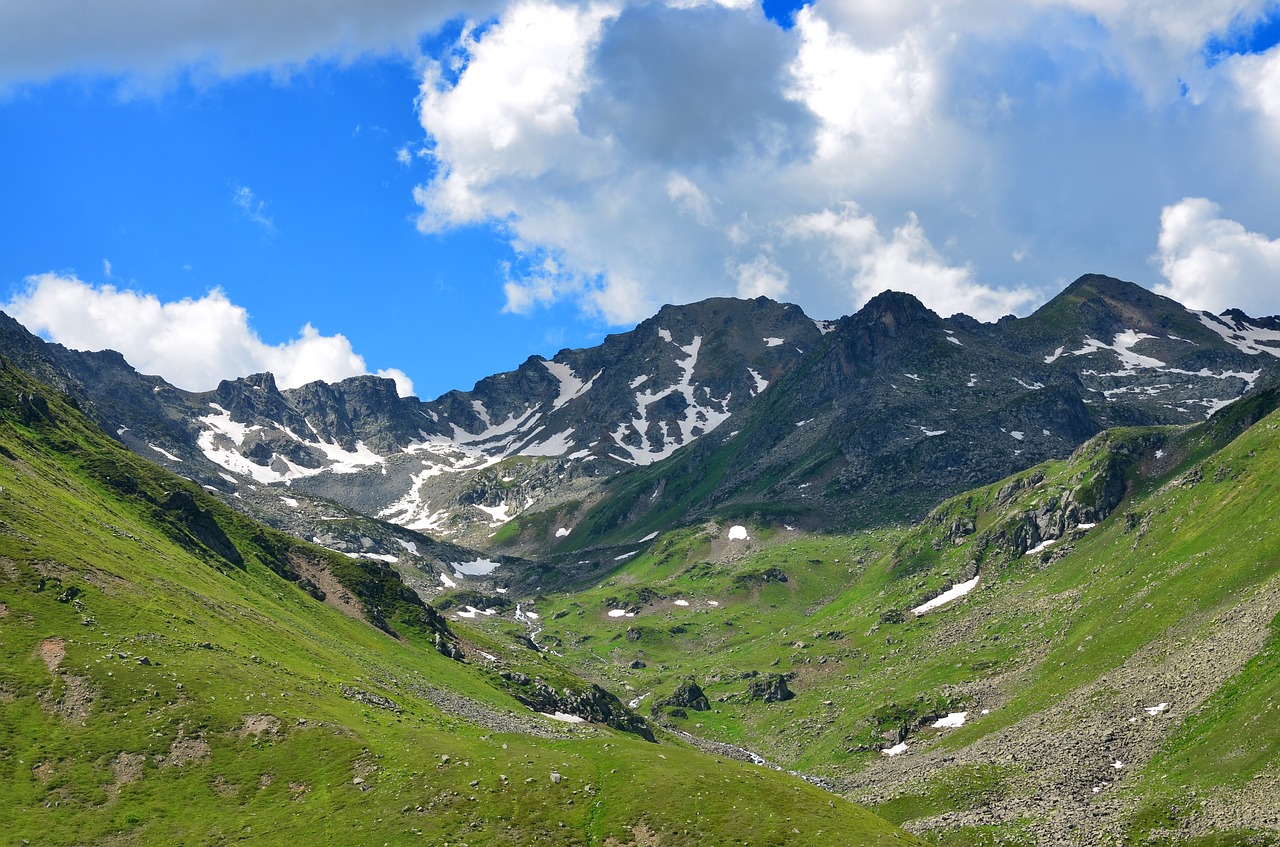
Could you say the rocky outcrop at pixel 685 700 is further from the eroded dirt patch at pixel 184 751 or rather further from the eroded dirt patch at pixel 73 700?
the eroded dirt patch at pixel 73 700

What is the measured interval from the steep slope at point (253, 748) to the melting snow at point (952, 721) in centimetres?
5953

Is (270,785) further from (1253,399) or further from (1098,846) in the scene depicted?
(1253,399)

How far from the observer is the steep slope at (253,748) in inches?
2837

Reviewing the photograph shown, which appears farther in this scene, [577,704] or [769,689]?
[769,689]

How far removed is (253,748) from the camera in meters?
81.3

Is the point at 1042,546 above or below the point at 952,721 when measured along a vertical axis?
above

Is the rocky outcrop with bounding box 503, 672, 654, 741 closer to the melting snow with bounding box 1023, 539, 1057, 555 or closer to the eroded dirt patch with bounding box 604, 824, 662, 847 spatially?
the eroded dirt patch with bounding box 604, 824, 662, 847

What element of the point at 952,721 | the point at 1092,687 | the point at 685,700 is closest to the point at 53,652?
the point at 1092,687

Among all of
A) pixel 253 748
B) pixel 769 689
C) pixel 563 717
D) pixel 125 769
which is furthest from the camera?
pixel 769 689

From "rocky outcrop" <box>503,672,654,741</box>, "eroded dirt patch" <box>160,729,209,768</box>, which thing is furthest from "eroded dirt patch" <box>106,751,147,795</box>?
"rocky outcrop" <box>503,672,654,741</box>

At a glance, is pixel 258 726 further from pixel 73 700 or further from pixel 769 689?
pixel 769 689

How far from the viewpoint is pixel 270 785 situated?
7738 centimetres

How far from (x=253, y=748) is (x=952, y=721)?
105m

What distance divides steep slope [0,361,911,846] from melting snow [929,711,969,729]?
195 feet
